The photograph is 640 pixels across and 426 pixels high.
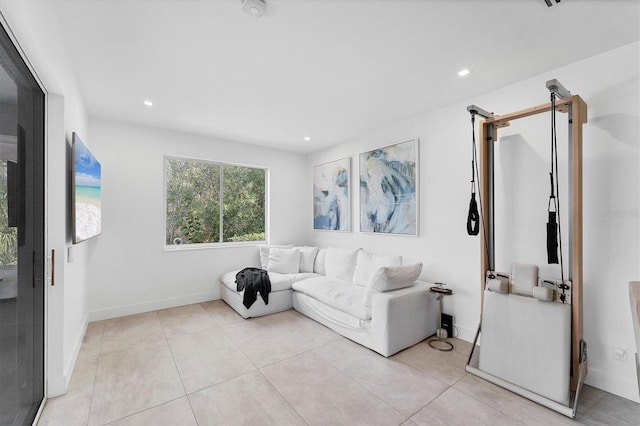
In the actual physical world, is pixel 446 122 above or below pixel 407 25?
below

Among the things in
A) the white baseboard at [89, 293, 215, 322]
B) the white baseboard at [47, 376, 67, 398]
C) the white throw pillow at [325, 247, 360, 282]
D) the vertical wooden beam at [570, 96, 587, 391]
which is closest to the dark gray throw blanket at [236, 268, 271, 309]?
the white baseboard at [89, 293, 215, 322]

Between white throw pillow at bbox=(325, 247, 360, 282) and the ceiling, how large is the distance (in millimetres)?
1985

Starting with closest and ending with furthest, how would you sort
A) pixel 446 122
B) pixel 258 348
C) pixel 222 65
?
pixel 222 65 < pixel 258 348 < pixel 446 122

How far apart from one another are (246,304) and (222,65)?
2720mm

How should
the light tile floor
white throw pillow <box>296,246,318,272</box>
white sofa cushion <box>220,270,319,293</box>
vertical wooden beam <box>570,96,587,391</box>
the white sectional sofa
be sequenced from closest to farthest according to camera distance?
the light tile floor, vertical wooden beam <box>570,96,587,391</box>, the white sectional sofa, white sofa cushion <box>220,270,319,293</box>, white throw pillow <box>296,246,318,272</box>

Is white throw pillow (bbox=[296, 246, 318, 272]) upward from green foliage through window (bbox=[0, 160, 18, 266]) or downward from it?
downward

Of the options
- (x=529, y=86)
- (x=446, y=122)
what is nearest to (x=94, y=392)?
(x=446, y=122)

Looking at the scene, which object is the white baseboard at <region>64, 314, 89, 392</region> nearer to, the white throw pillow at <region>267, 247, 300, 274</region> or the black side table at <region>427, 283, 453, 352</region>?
the white throw pillow at <region>267, 247, 300, 274</region>

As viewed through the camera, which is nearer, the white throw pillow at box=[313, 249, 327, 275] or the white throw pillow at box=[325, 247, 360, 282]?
the white throw pillow at box=[325, 247, 360, 282]

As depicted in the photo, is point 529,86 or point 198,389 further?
point 529,86

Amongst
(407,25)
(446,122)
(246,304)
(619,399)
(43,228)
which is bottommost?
(619,399)

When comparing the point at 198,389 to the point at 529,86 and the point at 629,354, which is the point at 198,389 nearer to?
the point at 629,354

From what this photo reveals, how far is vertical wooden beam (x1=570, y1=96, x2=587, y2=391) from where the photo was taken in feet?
6.74

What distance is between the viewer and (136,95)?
118 inches
